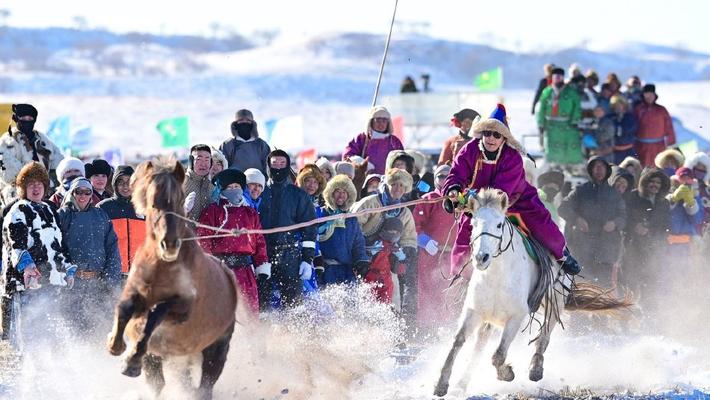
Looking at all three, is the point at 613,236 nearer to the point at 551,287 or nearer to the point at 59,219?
the point at 551,287

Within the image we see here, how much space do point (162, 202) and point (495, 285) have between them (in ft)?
9.38

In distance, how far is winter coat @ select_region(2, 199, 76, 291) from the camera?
A: 10.4 m

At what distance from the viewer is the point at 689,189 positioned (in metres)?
15.9

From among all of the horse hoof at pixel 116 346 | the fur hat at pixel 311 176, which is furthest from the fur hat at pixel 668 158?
the horse hoof at pixel 116 346

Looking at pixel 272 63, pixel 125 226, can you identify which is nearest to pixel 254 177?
pixel 125 226

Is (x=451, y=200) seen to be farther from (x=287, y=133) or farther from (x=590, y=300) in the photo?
(x=287, y=133)

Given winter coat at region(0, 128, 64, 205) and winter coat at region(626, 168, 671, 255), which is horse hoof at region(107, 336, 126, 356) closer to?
winter coat at region(0, 128, 64, 205)

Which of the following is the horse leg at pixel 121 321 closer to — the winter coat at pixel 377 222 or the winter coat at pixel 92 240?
the winter coat at pixel 92 240

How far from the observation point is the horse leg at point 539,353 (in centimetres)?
1041

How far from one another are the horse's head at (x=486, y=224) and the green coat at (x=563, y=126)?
11.1 m

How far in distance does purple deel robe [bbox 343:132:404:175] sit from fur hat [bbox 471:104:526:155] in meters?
4.35

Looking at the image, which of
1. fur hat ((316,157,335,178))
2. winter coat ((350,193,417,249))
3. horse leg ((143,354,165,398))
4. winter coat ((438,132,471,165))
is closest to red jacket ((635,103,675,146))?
winter coat ((438,132,471,165))

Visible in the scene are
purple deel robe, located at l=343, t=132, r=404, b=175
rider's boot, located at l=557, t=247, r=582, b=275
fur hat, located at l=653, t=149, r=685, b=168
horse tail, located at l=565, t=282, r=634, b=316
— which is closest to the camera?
rider's boot, located at l=557, t=247, r=582, b=275

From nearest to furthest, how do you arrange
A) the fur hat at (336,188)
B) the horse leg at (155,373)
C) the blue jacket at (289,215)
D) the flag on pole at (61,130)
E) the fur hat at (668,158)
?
1. the horse leg at (155,373)
2. the blue jacket at (289,215)
3. the fur hat at (336,188)
4. the fur hat at (668,158)
5. the flag on pole at (61,130)
